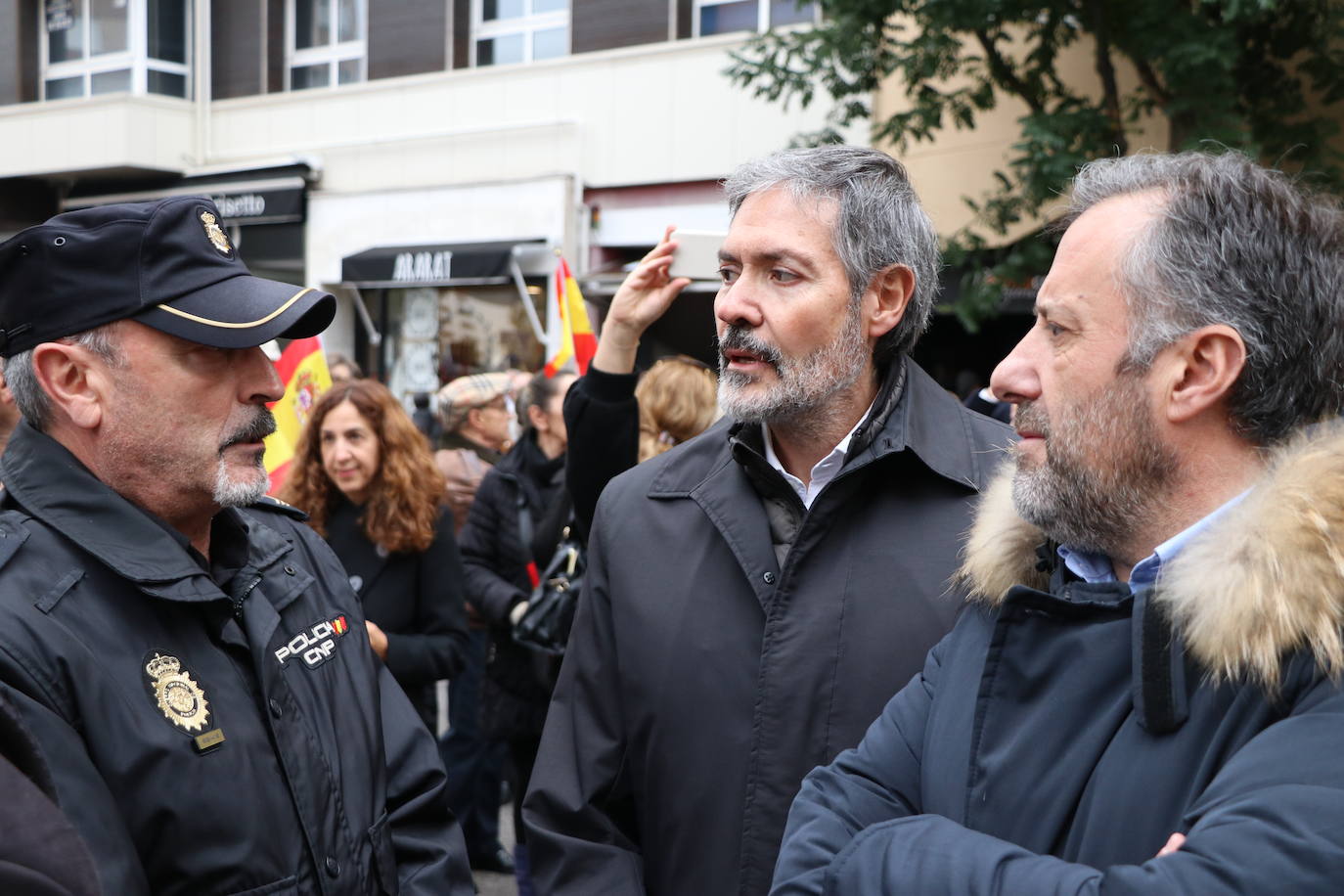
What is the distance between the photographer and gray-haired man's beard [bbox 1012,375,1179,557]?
65.2 inches

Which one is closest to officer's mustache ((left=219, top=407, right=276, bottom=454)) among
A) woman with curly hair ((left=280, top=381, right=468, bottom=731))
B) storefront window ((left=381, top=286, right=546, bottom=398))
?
woman with curly hair ((left=280, top=381, right=468, bottom=731))

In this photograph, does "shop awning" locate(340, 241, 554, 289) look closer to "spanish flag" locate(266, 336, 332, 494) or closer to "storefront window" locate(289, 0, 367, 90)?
"storefront window" locate(289, 0, 367, 90)

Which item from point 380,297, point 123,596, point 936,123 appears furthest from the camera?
point 380,297

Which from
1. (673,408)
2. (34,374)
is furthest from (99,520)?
(673,408)

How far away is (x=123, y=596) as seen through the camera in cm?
201

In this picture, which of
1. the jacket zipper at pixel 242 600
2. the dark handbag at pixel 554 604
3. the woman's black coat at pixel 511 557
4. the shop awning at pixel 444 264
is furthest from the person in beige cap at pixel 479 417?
the shop awning at pixel 444 264

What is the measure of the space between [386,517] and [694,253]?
1.86 metres

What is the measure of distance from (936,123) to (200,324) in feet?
24.5

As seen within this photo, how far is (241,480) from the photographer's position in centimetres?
223

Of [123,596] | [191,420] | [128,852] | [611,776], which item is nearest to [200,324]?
[191,420]

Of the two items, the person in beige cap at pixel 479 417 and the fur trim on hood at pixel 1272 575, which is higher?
the fur trim on hood at pixel 1272 575

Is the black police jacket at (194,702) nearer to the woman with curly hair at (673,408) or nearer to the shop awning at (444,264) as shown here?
the woman with curly hair at (673,408)

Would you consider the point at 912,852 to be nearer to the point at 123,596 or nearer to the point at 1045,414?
the point at 1045,414

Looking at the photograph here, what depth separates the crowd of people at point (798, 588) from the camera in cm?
145
